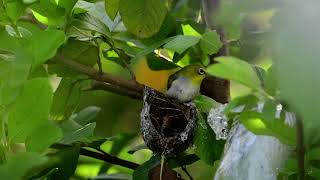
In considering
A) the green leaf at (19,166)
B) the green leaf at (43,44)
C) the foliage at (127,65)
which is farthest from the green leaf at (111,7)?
the green leaf at (19,166)

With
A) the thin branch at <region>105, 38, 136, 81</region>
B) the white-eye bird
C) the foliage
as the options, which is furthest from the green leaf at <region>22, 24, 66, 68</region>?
the white-eye bird

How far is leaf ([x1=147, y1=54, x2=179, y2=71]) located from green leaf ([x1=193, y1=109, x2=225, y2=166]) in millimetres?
91

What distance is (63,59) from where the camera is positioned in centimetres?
83

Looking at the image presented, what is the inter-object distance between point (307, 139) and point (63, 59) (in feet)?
1.34

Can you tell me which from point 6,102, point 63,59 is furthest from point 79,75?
point 6,102

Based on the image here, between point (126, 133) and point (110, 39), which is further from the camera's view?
point (126, 133)

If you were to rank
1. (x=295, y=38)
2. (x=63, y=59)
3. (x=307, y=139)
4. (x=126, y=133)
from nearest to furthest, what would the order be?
(x=295, y=38) → (x=307, y=139) → (x=63, y=59) → (x=126, y=133)

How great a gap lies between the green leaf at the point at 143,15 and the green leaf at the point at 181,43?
0.09 metres

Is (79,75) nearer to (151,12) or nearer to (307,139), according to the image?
(151,12)

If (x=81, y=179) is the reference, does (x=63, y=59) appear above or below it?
above

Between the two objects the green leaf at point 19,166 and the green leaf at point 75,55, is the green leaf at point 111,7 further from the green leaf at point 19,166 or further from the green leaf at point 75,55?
the green leaf at point 19,166

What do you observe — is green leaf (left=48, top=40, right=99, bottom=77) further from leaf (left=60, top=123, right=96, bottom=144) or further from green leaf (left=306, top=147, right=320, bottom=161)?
green leaf (left=306, top=147, right=320, bottom=161)

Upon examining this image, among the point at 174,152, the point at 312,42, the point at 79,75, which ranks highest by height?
the point at 312,42

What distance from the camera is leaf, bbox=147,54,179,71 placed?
90 cm
